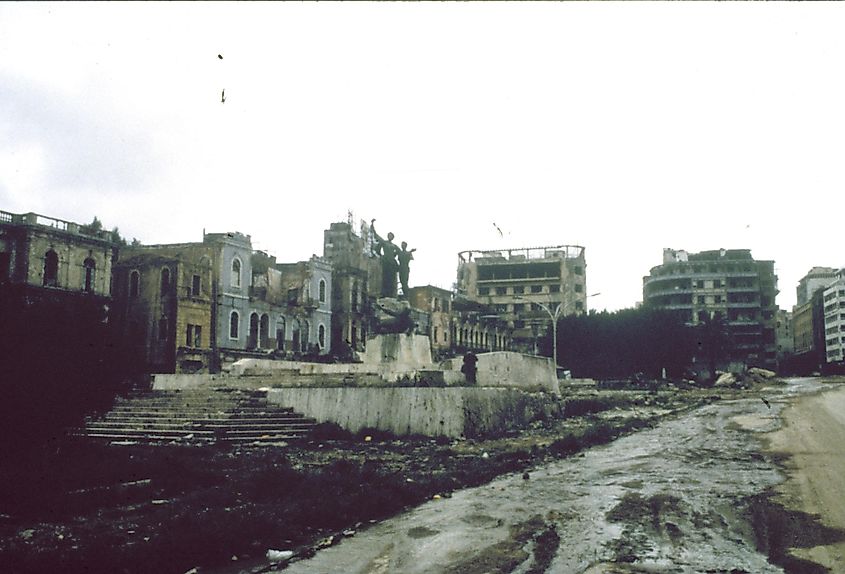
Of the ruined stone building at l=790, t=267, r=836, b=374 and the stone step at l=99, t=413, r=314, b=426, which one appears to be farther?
the ruined stone building at l=790, t=267, r=836, b=374

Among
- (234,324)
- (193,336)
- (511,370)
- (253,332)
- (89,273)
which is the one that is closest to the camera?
(511,370)

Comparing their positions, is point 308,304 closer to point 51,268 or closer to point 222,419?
point 51,268

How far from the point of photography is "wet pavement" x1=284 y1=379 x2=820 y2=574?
6066mm

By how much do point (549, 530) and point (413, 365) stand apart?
14.3 metres

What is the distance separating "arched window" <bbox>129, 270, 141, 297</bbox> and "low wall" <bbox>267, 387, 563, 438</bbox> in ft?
116

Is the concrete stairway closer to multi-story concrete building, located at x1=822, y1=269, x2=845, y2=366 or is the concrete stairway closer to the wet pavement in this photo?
the wet pavement

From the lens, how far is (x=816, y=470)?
403 inches

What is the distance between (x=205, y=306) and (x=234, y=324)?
2.95 m

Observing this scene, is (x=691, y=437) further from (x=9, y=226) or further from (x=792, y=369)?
(x=792, y=369)

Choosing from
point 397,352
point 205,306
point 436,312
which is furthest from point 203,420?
point 436,312

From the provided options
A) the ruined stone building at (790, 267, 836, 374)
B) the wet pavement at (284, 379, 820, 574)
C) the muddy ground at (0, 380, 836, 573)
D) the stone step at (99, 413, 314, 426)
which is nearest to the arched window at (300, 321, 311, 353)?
the stone step at (99, 413, 314, 426)

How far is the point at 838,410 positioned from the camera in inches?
774

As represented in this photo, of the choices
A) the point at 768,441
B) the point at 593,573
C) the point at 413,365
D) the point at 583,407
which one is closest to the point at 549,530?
the point at 593,573

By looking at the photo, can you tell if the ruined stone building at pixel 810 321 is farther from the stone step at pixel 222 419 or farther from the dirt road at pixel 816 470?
the stone step at pixel 222 419
